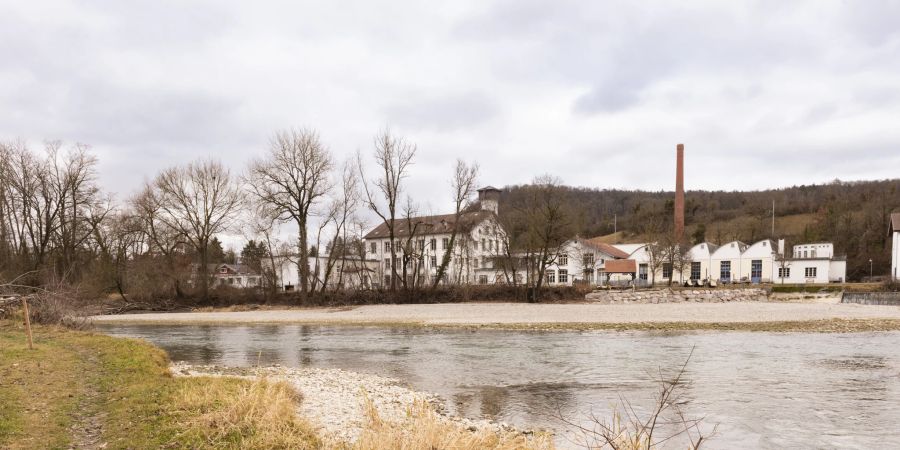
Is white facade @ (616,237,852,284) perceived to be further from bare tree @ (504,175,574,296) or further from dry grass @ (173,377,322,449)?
dry grass @ (173,377,322,449)

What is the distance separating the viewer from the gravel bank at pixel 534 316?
33438mm

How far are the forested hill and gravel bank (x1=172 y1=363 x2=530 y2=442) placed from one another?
→ 4205 cm

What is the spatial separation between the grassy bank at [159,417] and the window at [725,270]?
72388 millimetres

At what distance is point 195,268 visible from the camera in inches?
2415

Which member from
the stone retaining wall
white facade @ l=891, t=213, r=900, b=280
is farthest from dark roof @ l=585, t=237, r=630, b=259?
white facade @ l=891, t=213, r=900, b=280

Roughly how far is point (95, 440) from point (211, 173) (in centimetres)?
5296

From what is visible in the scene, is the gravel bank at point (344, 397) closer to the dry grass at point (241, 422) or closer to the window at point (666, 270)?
the dry grass at point (241, 422)

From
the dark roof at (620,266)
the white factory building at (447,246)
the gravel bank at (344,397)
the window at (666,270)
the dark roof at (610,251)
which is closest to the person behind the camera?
the gravel bank at (344,397)

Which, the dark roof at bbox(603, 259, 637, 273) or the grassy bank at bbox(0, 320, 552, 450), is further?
the dark roof at bbox(603, 259, 637, 273)

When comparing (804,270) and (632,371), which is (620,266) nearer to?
(804,270)

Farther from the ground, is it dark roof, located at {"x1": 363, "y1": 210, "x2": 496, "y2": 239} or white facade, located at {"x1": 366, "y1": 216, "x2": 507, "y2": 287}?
dark roof, located at {"x1": 363, "y1": 210, "x2": 496, "y2": 239}

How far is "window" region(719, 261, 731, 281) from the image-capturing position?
73.1m

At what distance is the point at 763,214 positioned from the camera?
438 feet

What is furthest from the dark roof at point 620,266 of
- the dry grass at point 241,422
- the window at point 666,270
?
the dry grass at point 241,422
